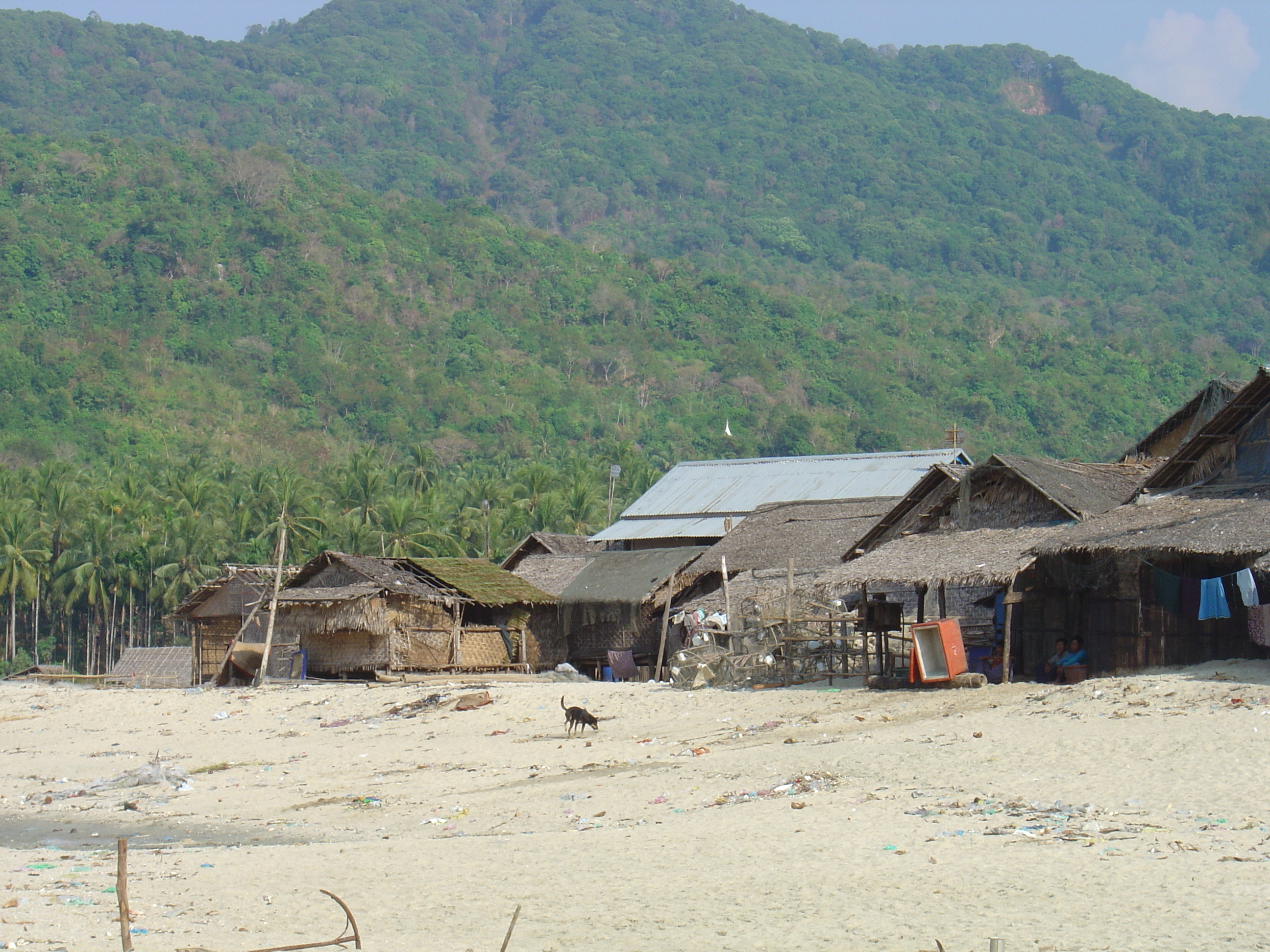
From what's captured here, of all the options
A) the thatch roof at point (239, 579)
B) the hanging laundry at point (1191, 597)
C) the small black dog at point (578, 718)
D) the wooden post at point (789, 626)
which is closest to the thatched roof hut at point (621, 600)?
the thatch roof at point (239, 579)

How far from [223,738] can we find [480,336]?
85821mm

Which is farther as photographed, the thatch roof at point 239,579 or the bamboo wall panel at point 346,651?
the thatch roof at point 239,579

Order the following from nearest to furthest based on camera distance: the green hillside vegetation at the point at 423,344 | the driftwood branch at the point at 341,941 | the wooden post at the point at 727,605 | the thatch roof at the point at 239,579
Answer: the driftwood branch at the point at 341,941
the wooden post at the point at 727,605
the thatch roof at the point at 239,579
the green hillside vegetation at the point at 423,344

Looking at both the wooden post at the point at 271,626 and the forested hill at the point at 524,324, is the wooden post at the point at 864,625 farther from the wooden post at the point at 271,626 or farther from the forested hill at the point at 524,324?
the forested hill at the point at 524,324

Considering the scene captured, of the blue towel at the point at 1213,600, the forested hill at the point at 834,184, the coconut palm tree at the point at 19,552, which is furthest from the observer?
the forested hill at the point at 834,184

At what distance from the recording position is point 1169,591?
18.6 m

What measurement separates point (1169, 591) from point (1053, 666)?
2051mm

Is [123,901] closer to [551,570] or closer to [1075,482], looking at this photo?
[1075,482]

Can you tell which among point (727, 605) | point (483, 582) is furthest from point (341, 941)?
point (483, 582)

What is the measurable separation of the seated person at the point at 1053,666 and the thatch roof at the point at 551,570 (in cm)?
1450

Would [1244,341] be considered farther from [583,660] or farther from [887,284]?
[583,660]

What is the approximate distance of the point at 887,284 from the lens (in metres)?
149

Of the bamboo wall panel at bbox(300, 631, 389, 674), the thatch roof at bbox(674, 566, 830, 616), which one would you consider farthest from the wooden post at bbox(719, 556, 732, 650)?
the bamboo wall panel at bbox(300, 631, 389, 674)

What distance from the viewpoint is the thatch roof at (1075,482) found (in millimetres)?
22219
